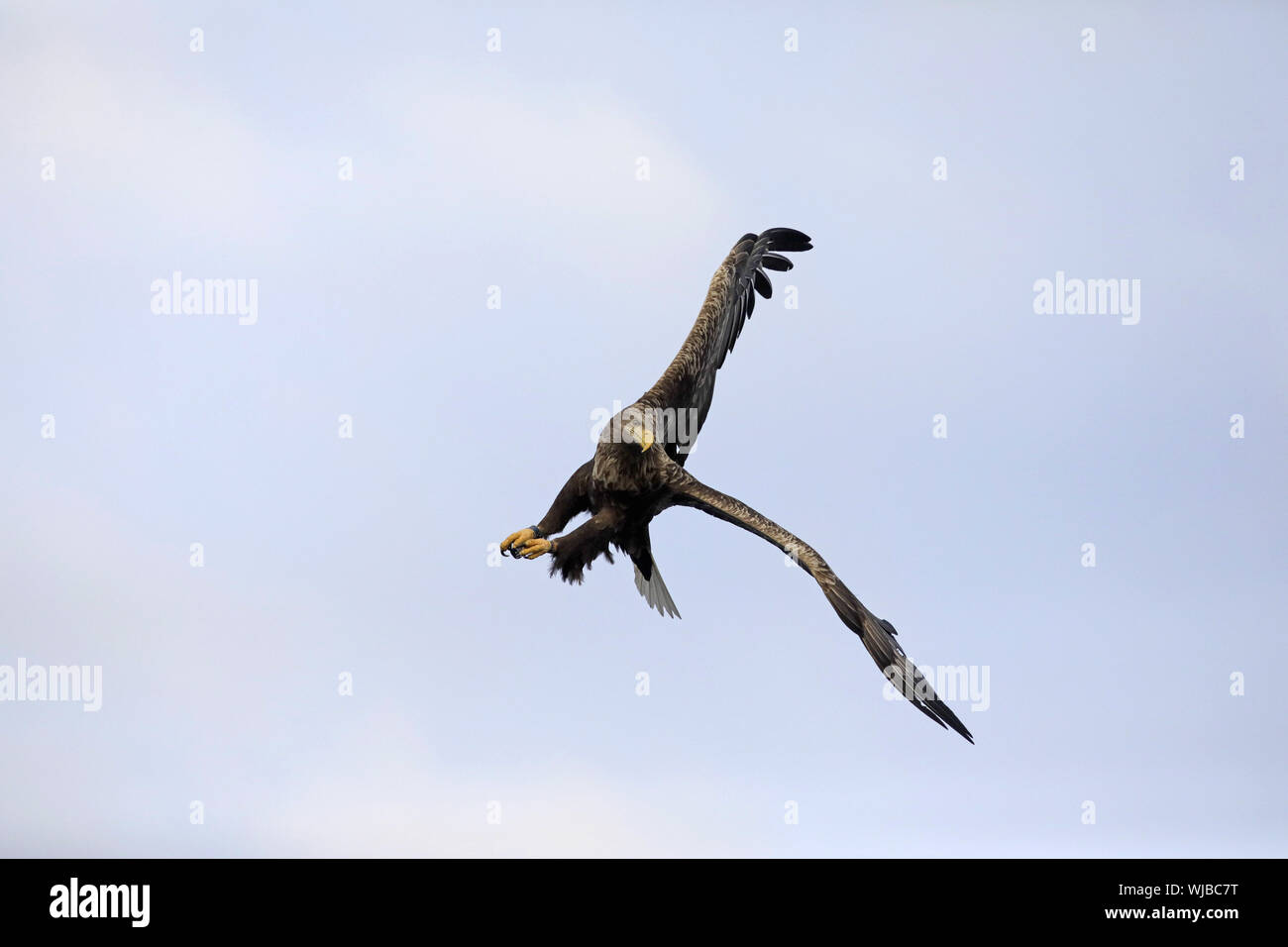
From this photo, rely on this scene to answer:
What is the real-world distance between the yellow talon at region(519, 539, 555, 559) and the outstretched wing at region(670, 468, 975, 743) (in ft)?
5.40

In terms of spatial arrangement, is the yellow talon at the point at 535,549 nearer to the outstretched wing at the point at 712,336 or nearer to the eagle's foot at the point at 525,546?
the eagle's foot at the point at 525,546

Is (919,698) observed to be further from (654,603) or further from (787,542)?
(654,603)

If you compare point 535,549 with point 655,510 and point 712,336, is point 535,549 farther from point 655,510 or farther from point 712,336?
point 712,336

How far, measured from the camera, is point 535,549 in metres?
16.0

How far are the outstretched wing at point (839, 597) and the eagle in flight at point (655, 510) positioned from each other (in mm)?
10

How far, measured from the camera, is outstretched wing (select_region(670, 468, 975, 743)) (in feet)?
51.3

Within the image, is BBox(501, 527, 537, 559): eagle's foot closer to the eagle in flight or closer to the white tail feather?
the eagle in flight

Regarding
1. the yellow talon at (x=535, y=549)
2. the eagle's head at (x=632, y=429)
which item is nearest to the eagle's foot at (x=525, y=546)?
the yellow talon at (x=535, y=549)

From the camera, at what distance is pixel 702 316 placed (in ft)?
63.2

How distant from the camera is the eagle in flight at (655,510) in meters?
16.1

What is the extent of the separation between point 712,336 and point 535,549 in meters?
4.52
